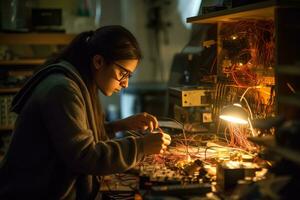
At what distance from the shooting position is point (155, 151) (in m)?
1.49

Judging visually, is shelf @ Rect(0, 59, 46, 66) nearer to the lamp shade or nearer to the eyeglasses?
the eyeglasses

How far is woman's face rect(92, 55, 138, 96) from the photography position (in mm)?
1571

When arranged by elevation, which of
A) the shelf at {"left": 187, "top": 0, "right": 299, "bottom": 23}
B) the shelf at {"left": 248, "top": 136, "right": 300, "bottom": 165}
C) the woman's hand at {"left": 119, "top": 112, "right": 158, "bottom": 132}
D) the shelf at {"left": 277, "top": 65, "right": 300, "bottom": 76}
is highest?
the shelf at {"left": 187, "top": 0, "right": 299, "bottom": 23}

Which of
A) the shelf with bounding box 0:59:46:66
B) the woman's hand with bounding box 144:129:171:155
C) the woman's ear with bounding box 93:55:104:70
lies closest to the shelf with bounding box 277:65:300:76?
the woman's hand with bounding box 144:129:171:155

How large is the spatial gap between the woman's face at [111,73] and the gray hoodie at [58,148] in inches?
4.3

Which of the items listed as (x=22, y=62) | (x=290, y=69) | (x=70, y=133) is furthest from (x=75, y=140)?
(x=22, y=62)

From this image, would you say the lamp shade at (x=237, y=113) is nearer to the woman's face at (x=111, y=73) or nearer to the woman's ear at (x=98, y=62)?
the woman's face at (x=111, y=73)

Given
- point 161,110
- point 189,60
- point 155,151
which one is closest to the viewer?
point 155,151

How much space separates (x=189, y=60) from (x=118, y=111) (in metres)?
1.99

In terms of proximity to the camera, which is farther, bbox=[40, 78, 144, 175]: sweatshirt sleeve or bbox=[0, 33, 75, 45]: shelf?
bbox=[0, 33, 75, 45]: shelf

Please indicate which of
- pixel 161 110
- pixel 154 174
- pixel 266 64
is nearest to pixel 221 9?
pixel 266 64

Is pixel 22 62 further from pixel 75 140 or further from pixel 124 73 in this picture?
pixel 75 140

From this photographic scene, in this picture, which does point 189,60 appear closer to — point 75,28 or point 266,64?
point 266,64

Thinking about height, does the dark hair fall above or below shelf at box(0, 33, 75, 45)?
below
